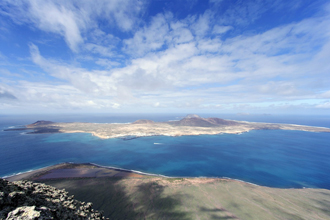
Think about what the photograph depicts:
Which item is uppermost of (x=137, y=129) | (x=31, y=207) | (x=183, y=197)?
(x=31, y=207)

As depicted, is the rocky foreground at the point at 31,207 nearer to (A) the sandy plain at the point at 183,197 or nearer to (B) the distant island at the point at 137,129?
(A) the sandy plain at the point at 183,197

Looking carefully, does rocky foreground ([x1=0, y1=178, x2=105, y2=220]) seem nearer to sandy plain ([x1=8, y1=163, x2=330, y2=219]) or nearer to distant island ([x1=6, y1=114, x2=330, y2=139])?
sandy plain ([x1=8, y1=163, x2=330, y2=219])

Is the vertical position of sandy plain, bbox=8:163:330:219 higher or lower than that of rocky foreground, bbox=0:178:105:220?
lower

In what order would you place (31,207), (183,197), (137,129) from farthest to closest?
(137,129)
(183,197)
(31,207)

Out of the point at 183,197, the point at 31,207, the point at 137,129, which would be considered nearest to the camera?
the point at 31,207

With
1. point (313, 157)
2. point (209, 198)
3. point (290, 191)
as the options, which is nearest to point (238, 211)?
point (209, 198)

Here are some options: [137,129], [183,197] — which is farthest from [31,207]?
[137,129]

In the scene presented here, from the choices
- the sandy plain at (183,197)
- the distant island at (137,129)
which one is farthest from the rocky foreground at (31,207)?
the distant island at (137,129)

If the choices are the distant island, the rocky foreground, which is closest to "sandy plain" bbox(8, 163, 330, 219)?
the rocky foreground

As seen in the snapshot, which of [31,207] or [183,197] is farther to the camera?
[183,197]

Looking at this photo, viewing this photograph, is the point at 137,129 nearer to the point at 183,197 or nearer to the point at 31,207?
the point at 183,197

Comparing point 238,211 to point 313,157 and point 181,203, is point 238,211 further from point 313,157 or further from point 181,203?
point 313,157
